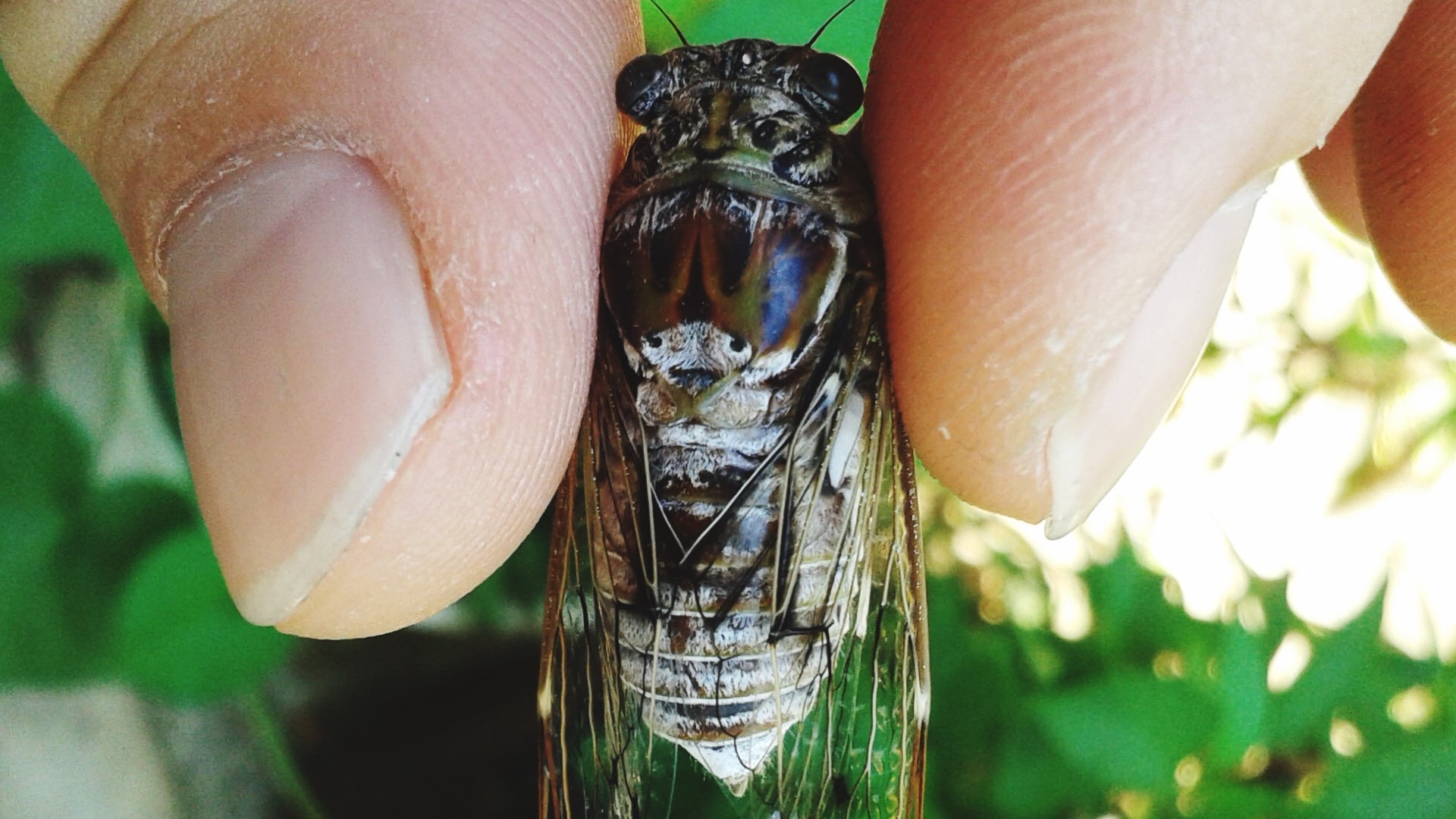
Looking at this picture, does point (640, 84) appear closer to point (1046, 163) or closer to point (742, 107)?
point (742, 107)

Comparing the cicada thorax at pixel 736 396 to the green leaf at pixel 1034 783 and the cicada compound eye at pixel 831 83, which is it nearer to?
the cicada compound eye at pixel 831 83

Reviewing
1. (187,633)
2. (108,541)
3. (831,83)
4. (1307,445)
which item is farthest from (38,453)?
(1307,445)

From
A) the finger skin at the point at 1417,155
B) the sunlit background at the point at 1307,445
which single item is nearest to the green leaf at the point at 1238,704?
the sunlit background at the point at 1307,445

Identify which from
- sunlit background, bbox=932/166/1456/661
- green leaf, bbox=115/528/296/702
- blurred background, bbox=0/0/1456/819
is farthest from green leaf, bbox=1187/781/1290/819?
green leaf, bbox=115/528/296/702

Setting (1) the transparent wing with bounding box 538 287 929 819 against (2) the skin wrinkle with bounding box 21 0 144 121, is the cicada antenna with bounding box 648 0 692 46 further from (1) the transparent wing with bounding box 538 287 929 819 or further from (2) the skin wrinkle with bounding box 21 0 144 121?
(2) the skin wrinkle with bounding box 21 0 144 121

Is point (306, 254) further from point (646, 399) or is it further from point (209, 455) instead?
point (646, 399)

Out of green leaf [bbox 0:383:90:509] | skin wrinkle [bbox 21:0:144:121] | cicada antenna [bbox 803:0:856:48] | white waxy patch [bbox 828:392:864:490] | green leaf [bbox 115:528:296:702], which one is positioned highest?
skin wrinkle [bbox 21:0:144:121]

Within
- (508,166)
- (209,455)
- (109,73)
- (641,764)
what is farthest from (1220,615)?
(109,73)
